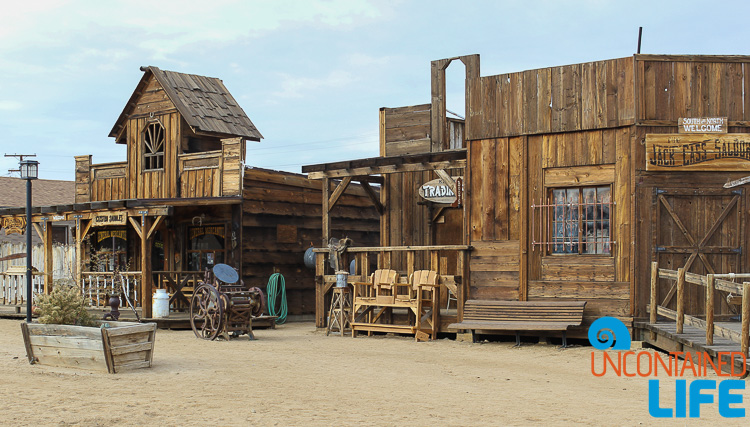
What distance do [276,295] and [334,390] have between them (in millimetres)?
10753

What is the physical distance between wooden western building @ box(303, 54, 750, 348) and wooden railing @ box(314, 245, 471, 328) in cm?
6

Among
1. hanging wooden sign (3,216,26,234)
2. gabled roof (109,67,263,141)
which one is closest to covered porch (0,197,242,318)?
hanging wooden sign (3,216,26,234)

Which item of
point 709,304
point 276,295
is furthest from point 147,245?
point 709,304

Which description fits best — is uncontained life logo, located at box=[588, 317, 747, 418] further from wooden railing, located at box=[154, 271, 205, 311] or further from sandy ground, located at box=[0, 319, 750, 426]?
wooden railing, located at box=[154, 271, 205, 311]

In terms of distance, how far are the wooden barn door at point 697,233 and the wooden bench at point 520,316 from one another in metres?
1.54

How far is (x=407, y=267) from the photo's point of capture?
16.9 metres

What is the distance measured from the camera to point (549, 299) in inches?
563

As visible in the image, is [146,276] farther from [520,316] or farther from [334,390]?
[334,390]

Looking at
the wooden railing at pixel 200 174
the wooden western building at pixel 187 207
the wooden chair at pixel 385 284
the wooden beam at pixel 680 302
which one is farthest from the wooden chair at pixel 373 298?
the wooden beam at pixel 680 302

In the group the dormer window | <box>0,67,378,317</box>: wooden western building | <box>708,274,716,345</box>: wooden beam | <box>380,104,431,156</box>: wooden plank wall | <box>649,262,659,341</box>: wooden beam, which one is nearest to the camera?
<box>708,274,716,345</box>: wooden beam

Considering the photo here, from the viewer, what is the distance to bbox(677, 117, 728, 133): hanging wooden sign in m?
13.4

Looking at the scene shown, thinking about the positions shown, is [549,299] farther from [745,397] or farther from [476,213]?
[745,397]

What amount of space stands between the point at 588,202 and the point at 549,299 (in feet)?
5.86

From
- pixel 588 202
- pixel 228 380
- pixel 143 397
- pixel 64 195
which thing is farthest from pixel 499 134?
pixel 64 195
